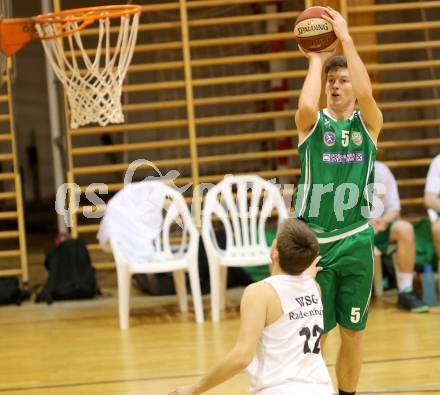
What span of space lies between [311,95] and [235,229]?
356 centimetres

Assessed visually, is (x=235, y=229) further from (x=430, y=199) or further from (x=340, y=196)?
(x=340, y=196)

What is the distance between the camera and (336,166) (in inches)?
175

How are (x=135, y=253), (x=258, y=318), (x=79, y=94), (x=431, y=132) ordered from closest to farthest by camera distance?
(x=258, y=318)
(x=79, y=94)
(x=135, y=253)
(x=431, y=132)

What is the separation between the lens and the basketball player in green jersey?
4.42 metres

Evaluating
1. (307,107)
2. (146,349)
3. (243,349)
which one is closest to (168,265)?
(146,349)

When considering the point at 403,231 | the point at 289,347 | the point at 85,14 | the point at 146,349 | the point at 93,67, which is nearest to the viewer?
the point at 289,347

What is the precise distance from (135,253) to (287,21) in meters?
4.76

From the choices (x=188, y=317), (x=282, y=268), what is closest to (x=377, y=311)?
(x=188, y=317)

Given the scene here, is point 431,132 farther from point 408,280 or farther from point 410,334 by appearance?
point 410,334

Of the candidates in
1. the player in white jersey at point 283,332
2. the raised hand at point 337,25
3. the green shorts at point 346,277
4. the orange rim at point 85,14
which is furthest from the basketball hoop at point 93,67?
the player in white jersey at point 283,332

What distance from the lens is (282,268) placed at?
11.4 feet

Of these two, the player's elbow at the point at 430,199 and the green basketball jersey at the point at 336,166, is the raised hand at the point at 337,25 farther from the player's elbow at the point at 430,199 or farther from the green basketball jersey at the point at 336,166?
the player's elbow at the point at 430,199

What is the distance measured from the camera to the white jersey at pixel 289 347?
3.35 meters

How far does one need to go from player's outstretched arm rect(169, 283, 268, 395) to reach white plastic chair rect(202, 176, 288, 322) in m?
3.93
